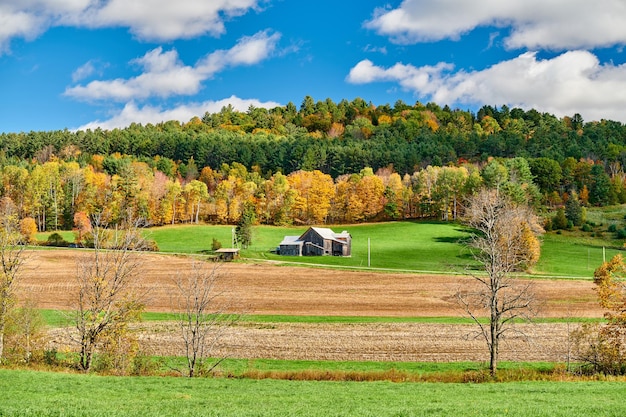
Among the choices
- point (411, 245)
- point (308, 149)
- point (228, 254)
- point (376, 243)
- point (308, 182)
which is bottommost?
point (228, 254)

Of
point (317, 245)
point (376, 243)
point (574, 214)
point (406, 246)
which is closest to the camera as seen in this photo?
point (317, 245)

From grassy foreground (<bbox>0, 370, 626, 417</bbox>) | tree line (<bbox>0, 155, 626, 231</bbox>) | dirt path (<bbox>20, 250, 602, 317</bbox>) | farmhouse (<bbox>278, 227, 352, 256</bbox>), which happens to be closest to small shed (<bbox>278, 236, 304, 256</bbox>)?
farmhouse (<bbox>278, 227, 352, 256</bbox>)

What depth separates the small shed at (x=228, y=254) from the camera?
76062 mm

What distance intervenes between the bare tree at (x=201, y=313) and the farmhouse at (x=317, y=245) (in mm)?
20008

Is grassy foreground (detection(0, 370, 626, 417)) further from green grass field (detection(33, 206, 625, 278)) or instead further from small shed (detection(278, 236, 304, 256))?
small shed (detection(278, 236, 304, 256))

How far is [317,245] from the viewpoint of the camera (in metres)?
87.0

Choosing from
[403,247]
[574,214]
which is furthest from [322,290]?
[574,214]

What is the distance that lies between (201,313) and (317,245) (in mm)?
59359

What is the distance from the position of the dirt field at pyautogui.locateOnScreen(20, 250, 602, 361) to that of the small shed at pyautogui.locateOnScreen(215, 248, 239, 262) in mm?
4283

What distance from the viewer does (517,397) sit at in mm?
18016

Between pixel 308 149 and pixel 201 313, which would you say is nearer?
pixel 201 313

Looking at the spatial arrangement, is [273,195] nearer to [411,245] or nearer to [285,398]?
[411,245]

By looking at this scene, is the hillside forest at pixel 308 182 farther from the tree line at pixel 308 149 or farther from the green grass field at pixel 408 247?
the green grass field at pixel 408 247

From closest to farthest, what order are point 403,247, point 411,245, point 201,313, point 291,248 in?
point 201,313 → point 291,248 → point 403,247 → point 411,245
